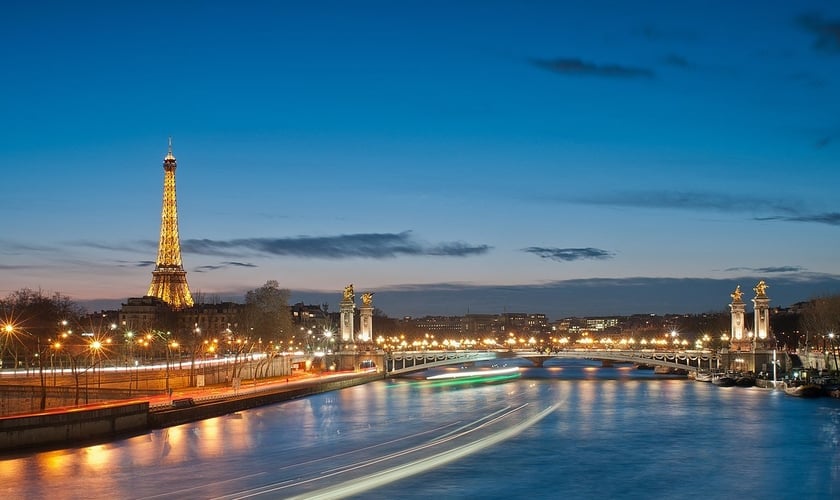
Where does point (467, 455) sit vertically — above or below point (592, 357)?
below

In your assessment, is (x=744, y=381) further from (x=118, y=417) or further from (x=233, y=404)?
(x=118, y=417)

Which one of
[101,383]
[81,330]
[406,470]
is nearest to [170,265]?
[81,330]

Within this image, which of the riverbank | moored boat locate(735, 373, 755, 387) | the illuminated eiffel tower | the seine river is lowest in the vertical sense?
moored boat locate(735, 373, 755, 387)

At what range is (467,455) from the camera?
1401 inches

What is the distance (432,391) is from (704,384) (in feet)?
75.3

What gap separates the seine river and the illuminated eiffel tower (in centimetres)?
6698

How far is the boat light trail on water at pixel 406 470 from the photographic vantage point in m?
27.2

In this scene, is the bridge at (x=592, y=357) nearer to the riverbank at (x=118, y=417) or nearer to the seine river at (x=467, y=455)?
the riverbank at (x=118, y=417)

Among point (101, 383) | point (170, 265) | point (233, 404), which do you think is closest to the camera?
point (233, 404)

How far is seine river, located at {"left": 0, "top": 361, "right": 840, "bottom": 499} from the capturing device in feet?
94.3

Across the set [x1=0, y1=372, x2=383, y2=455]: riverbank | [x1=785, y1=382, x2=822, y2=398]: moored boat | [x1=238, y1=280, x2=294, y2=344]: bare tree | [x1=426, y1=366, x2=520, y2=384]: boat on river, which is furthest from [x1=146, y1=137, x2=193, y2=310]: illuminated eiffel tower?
[x1=785, y1=382, x2=822, y2=398]: moored boat

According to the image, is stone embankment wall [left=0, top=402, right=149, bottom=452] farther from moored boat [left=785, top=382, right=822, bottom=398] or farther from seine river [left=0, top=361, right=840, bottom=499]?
moored boat [left=785, top=382, right=822, bottom=398]

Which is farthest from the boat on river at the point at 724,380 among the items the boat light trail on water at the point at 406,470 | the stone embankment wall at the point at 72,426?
the stone embankment wall at the point at 72,426

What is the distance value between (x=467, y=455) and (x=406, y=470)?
4719 millimetres
